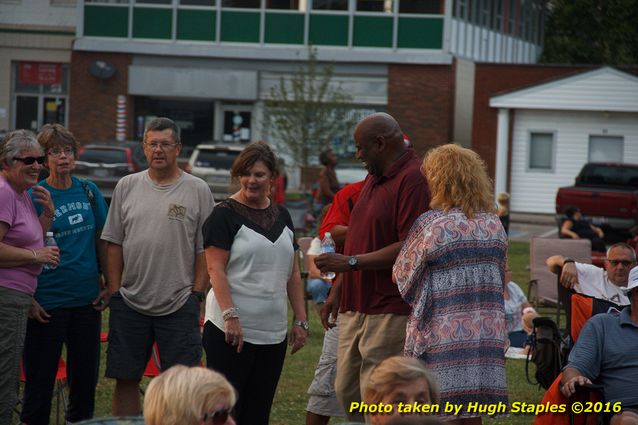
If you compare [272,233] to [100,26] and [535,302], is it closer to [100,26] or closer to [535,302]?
[535,302]

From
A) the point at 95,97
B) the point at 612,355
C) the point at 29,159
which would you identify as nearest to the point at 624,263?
the point at 612,355

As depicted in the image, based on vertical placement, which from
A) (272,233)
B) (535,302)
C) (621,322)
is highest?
(272,233)

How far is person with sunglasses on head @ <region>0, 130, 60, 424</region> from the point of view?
20.1 ft

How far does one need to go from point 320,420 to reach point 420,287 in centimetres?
168

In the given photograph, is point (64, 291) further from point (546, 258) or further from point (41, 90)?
point (41, 90)

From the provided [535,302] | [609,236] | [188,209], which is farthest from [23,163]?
[609,236]

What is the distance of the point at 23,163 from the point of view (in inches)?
245

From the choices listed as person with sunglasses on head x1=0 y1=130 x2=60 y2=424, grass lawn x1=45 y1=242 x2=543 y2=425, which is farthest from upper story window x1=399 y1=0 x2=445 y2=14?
person with sunglasses on head x1=0 y1=130 x2=60 y2=424

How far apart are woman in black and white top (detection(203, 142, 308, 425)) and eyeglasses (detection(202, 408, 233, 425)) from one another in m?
2.17

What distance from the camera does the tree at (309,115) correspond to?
33.3 m

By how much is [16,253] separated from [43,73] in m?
34.8

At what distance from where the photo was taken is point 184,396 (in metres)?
3.68

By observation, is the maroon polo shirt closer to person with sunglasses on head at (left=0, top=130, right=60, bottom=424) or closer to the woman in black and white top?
the woman in black and white top

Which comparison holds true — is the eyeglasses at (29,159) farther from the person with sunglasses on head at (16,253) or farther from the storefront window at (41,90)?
the storefront window at (41,90)
